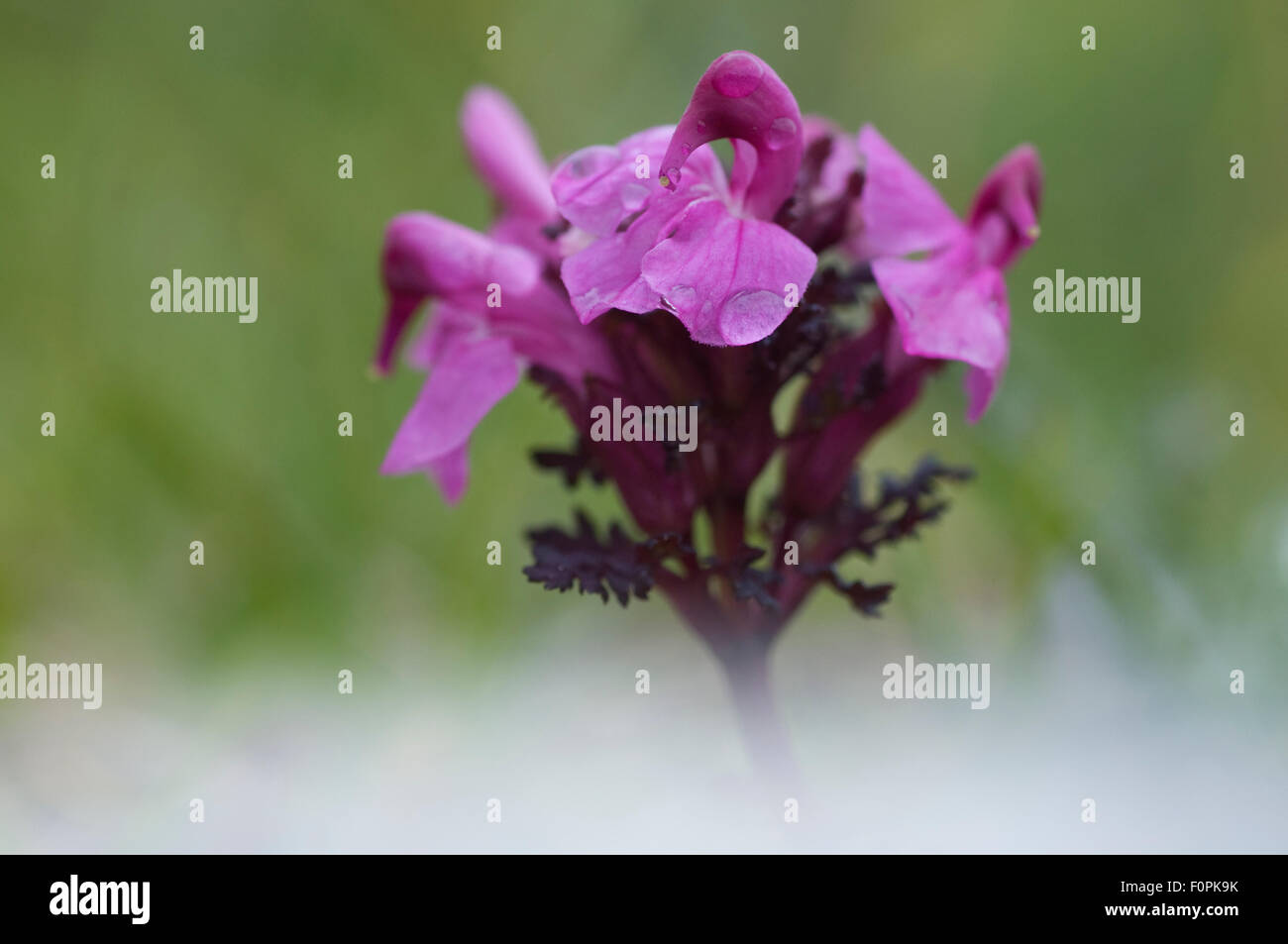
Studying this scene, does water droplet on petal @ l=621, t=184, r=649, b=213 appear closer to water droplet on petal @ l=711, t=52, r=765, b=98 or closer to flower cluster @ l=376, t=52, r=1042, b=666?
flower cluster @ l=376, t=52, r=1042, b=666

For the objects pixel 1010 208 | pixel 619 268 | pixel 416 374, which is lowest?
pixel 619 268

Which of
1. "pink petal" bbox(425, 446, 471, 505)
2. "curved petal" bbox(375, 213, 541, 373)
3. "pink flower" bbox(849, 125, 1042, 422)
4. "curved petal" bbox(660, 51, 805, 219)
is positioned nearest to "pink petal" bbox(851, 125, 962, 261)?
"pink flower" bbox(849, 125, 1042, 422)

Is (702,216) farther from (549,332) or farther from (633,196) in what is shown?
(549,332)

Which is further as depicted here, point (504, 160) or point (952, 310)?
point (504, 160)

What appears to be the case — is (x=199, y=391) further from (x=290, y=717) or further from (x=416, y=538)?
(x=290, y=717)

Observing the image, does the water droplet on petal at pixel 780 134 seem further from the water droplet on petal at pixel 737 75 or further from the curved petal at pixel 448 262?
the curved petal at pixel 448 262

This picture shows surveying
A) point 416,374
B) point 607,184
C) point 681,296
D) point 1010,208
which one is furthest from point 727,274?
point 416,374
